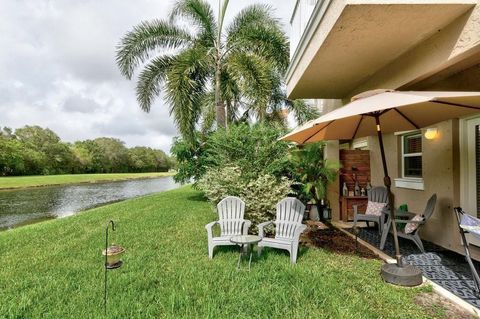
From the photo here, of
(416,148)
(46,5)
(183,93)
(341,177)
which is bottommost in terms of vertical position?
(341,177)

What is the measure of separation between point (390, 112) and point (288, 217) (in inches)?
100

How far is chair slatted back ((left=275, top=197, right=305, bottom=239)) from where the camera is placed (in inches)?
203

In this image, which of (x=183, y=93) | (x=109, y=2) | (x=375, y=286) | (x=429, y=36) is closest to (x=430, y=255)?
(x=375, y=286)

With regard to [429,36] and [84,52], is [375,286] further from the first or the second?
[84,52]

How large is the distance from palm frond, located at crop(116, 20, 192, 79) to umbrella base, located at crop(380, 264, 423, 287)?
1168 centimetres

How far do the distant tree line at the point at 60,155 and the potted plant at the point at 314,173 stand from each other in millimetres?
51847

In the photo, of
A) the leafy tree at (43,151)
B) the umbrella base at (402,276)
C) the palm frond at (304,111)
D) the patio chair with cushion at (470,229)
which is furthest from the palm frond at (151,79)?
the leafy tree at (43,151)

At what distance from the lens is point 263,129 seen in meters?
7.73

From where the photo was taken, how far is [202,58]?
11.6 metres

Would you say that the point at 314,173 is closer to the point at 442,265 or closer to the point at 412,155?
the point at 412,155

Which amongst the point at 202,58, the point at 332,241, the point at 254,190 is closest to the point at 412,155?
the point at 332,241

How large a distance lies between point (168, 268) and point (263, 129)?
457cm

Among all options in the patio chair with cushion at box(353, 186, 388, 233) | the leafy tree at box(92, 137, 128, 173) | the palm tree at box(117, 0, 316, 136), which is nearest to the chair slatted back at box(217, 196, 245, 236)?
the patio chair with cushion at box(353, 186, 388, 233)

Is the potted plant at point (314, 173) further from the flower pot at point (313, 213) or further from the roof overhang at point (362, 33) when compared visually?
the roof overhang at point (362, 33)
